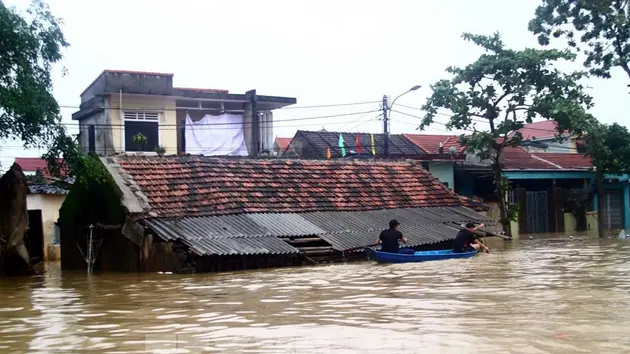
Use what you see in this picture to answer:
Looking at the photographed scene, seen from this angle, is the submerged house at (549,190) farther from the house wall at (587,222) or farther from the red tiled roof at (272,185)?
the red tiled roof at (272,185)

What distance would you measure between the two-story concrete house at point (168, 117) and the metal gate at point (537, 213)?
12117mm

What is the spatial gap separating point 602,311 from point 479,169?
23737mm

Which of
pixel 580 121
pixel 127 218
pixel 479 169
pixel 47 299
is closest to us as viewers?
pixel 47 299

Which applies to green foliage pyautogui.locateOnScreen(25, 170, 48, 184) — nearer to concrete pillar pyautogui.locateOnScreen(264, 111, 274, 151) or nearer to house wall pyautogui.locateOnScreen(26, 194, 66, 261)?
house wall pyautogui.locateOnScreen(26, 194, 66, 261)

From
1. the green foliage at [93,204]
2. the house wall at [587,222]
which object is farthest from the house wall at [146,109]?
the house wall at [587,222]

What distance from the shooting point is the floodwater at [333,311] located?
750 centimetres

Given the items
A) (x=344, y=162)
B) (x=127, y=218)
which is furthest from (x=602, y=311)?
(x=344, y=162)

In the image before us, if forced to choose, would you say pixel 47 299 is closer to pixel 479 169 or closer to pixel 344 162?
pixel 344 162

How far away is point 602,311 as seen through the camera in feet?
30.3

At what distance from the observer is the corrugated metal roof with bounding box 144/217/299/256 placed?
1603 centimetres

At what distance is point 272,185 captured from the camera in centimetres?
2073

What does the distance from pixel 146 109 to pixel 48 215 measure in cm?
581

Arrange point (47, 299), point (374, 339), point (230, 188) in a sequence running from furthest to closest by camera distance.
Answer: point (230, 188) < point (47, 299) < point (374, 339)

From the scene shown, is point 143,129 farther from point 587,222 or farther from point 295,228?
point 587,222
